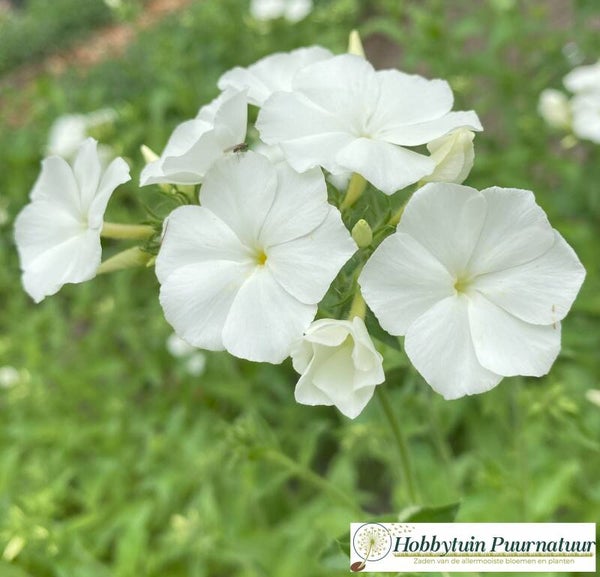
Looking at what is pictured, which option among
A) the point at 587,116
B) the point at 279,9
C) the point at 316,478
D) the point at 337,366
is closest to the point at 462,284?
the point at 337,366

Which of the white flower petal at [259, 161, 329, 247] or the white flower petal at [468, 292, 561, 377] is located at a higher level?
the white flower petal at [259, 161, 329, 247]

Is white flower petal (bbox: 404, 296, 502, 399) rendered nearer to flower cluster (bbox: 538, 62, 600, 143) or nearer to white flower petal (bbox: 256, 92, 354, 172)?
white flower petal (bbox: 256, 92, 354, 172)

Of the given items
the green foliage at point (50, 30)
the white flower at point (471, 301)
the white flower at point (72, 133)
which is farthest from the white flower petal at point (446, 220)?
the green foliage at point (50, 30)

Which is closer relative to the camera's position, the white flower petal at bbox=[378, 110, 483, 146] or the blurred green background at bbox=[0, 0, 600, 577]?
the white flower petal at bbox=[378, 110, 483, 146]

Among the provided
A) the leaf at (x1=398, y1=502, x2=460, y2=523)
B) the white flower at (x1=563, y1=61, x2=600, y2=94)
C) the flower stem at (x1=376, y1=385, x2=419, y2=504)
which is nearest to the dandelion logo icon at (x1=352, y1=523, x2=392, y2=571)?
the leaf at (x1=398, y1=502, x2=460, y2=523)

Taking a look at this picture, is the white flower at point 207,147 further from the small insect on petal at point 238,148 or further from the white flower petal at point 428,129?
the white flower petal at point 428,129

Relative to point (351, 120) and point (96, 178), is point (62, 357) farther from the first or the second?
point (351, 120)

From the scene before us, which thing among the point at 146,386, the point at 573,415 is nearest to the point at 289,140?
the point at 573,415

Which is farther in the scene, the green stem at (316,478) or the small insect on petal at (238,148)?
the green stem at (316,478)
